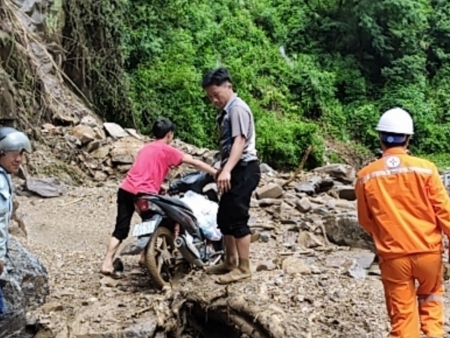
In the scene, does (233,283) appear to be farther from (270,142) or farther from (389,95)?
(389,95)

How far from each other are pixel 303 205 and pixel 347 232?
6.84ft

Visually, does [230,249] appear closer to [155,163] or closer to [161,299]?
[161,299]

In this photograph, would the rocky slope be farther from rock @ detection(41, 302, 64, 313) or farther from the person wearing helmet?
the person wearing helmet

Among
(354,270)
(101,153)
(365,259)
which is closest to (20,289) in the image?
(354,270)

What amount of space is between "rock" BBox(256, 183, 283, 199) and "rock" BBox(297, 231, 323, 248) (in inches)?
94.2

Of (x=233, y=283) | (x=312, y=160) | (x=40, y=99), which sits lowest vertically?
(x=312, y=160)

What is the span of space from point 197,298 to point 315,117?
18.5 meters

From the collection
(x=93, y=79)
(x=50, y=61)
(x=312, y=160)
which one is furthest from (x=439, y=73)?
(x=50, y=61)

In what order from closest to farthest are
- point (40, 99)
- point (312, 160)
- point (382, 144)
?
point (382, 144) → point (40, 99) → point (312, 160)

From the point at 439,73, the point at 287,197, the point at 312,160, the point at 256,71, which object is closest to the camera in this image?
the point at 287,197

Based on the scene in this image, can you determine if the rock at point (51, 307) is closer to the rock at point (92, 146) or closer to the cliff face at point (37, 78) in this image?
the cliff face at point (37, 78)

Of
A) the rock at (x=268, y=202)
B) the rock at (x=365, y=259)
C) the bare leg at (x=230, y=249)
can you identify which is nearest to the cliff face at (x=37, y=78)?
the rock at (x=268, y=202)

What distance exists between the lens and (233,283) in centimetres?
487

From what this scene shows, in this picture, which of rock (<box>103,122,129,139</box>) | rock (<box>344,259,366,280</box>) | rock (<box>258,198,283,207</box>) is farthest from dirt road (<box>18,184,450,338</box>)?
rock (<box>103,122,129,139</box>)
